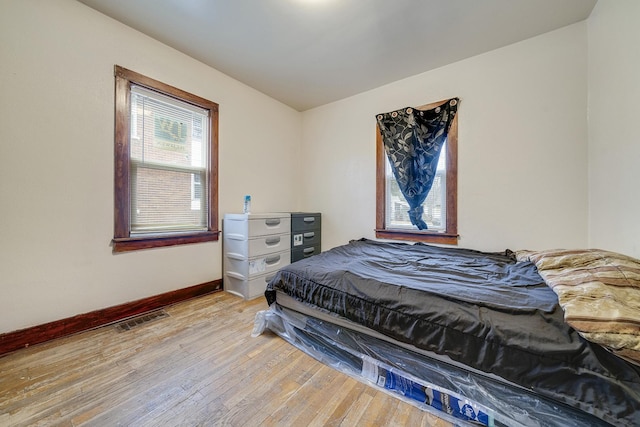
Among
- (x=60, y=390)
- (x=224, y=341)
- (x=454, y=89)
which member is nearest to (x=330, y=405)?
(x=224, y=341)

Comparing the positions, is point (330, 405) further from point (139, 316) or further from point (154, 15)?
point (154, 15)

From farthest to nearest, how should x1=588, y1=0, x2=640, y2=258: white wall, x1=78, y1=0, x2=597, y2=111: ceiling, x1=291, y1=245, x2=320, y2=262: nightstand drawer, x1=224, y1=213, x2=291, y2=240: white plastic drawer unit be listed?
x1=291, y1=245, x2=320, y2=262: nightstand drawer → x1=224, y1=213, x2=291, y2=240: white plastic drawer unit → x1=78, y1=0, x2=597, y2=111: ceiling → x1=588, y1=0, x2=640, y2=258: white wall

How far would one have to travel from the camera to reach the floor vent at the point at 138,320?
184 cm

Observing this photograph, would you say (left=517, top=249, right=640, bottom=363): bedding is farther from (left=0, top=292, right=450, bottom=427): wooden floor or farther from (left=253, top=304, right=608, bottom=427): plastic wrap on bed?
(left=0, top=292, right=450, bottom=427): wooden floor

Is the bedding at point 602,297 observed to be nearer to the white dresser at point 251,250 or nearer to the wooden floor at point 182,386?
the wooden floor at point 182,386

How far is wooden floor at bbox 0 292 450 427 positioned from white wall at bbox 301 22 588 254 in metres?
1.88

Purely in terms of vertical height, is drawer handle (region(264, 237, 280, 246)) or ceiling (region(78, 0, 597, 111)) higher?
ceiling (region(78, 0, 597, 111))

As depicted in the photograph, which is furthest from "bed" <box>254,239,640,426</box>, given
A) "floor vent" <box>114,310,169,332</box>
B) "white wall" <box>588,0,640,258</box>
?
"floor vent" <box>114,310,169,332</box>

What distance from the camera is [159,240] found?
2.17 m

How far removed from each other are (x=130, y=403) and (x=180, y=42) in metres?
2.72

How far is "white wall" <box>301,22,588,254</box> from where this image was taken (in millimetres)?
1924

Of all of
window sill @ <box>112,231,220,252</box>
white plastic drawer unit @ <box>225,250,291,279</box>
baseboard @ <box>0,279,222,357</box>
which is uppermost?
window sill @ <box>112,231,220,252</box>

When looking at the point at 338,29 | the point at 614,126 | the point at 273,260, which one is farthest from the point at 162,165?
the point at 614,126

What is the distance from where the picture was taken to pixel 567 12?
5.85 ft
